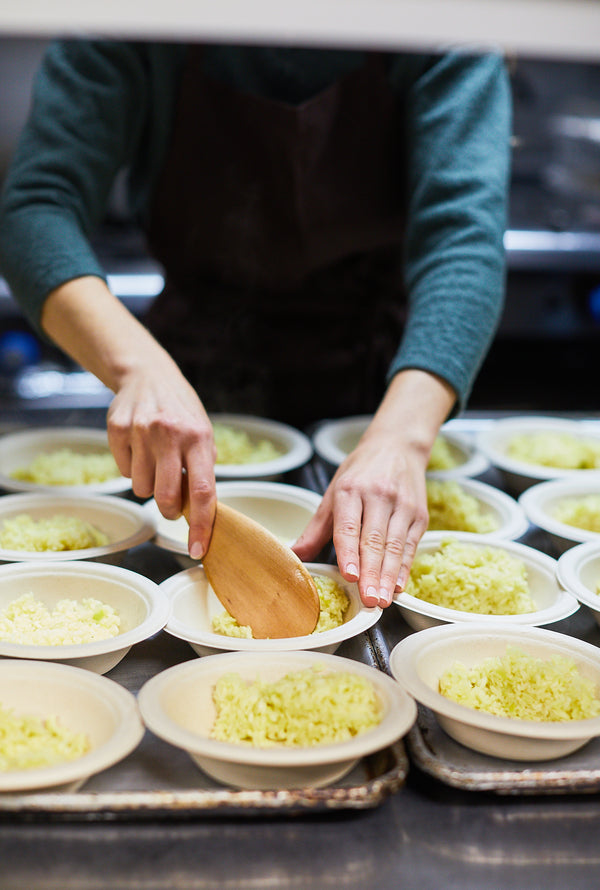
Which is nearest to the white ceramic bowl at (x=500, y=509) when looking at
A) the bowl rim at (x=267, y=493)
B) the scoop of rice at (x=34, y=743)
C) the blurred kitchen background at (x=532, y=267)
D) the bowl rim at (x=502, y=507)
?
the bowl rim at (x=502, y=507)

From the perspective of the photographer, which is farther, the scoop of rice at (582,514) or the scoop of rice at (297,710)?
the scoop of rice at (582,514)

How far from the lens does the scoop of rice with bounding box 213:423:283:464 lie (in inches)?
80.5

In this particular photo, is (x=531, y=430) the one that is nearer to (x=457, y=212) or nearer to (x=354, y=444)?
(x=354, y=444)

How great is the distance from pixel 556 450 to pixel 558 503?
0.84 feet

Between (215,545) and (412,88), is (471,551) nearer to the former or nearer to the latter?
(215,545)

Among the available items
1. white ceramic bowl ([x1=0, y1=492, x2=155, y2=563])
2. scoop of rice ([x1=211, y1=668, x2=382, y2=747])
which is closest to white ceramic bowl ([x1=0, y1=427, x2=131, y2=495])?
→ white ceramic bowl ([x1=0, y1=492, x2=155, y2=563])

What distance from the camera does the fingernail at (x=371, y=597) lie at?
1.32m

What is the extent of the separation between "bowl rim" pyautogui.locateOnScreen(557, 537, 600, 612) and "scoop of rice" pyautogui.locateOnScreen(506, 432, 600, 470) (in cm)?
47

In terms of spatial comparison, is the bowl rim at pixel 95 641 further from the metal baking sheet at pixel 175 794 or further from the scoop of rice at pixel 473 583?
the scoop of rice at pixel 473 583

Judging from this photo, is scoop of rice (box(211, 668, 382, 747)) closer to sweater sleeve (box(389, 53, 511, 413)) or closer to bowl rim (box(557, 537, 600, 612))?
bowl rim (box(557, 537, 600, 612))

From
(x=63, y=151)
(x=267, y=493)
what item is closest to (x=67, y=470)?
(x=267, y=493)

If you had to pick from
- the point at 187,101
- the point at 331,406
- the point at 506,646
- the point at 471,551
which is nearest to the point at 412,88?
the point at 187,101

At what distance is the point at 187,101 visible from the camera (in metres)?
1.99

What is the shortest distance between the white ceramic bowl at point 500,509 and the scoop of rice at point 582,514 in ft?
0.34
